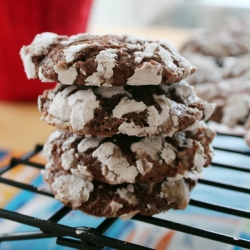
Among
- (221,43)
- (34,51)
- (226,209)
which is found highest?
(34,51)

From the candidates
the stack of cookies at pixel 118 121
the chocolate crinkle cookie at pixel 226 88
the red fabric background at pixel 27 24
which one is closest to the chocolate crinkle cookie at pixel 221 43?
the chocolate crinkle cookie at pixel 226 88

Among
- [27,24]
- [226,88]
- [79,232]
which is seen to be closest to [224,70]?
[226,88]

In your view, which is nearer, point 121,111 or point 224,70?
point 121,111

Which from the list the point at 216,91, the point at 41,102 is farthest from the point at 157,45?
the point at 216,91

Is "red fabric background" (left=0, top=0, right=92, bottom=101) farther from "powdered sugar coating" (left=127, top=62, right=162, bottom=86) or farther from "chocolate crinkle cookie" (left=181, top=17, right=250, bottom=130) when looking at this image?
"powdered sugar coating" (left=127, top=62, right=162, bottom=86)

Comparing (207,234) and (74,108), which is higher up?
(74,108)

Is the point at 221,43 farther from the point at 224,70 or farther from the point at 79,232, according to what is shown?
the point at 79,232
